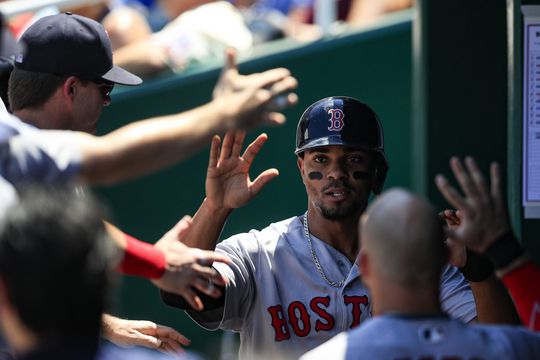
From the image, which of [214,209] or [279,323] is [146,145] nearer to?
[214,209]

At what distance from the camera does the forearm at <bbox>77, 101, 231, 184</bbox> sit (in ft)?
10.1

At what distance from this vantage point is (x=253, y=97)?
323cm

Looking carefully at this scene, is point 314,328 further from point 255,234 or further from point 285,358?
point 255,234

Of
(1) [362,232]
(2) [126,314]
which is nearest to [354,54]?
(2) [126,314]

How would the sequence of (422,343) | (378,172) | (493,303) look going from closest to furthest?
(422,343) < (493,303) < (378,172)

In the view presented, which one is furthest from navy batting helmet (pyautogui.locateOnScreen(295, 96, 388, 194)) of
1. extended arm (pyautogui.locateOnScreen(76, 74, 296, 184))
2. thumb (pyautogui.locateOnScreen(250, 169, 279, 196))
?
extended arm (pyautogui.locateOnScreen(76, 74, 296, 184))

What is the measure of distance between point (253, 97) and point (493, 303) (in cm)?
152

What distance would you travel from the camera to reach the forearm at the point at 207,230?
4.41m

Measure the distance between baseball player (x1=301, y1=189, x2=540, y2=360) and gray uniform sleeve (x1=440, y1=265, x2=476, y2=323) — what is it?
145cm

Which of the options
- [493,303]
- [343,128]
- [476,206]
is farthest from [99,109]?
[493,303]

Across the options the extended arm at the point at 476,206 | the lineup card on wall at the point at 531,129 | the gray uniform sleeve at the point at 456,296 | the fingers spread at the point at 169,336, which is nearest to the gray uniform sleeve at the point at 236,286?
the fingers spread at the point at 169,336

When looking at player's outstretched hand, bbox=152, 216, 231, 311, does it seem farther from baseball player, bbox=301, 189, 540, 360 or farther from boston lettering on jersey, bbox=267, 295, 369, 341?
boston lettering on jersey, bbox=267, 295, 369, 341

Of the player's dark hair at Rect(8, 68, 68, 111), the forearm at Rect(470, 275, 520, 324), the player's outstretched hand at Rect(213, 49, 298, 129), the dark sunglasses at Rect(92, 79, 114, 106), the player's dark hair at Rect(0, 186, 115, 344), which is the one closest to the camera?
the player's dark hair at Rect(0, 186, 115, 344)

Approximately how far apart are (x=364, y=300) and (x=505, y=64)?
4.18ft
